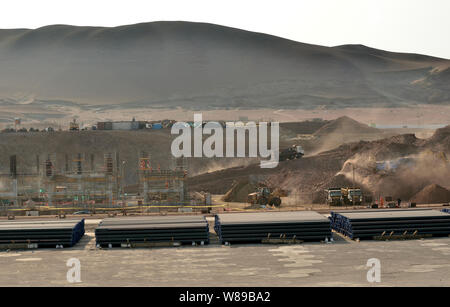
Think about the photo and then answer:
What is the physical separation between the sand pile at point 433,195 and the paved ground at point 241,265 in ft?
55.5

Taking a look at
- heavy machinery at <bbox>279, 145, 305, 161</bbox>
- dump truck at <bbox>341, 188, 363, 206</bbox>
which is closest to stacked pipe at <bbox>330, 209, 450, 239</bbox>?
dump truck at <bbox>341, 188, 363, 206</bbox>

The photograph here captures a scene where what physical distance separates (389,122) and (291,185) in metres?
91.8

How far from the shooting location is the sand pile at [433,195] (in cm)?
5128

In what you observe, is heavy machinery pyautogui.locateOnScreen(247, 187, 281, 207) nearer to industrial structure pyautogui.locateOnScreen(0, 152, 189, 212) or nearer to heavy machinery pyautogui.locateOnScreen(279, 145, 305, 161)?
industrial structure pyautogui.locateOnScreen(0, 152, 189, 212)

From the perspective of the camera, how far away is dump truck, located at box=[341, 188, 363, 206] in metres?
50.1

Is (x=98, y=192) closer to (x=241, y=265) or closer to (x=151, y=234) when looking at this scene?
(x=151, y=234)

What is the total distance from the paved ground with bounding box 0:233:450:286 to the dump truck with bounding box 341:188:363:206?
1510 cm

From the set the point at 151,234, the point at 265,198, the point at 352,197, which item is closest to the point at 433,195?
the point at 352,197

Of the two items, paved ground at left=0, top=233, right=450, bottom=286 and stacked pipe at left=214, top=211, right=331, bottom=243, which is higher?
stacked pipe at left=214, top=211, right=331, bottom=243

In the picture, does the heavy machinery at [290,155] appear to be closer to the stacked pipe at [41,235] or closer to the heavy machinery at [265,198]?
the heavy machinery at [265,198]

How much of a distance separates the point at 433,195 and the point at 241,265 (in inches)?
1086

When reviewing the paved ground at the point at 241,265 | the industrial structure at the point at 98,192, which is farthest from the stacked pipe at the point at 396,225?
the industrial structure at the point at 98,192

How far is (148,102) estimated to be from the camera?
586 ft

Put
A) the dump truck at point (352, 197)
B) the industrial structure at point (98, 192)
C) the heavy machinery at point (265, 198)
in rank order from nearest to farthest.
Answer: the dump truck at point (352, 197) < the heavy machinery at point (265, 198) < the industrial structure at point (98, 192)
